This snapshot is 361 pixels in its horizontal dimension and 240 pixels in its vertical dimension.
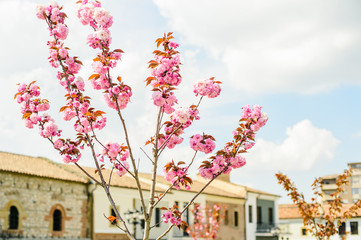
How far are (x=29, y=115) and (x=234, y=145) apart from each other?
252cm

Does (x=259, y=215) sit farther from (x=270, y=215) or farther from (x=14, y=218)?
(x=14, y=218)

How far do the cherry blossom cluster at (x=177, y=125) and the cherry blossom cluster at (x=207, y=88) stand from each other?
0.22 m

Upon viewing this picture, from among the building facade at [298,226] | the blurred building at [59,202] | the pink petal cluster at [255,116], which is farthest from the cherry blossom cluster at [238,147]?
the building facade at [298,226]

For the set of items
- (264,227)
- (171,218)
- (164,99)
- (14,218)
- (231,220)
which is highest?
(164,99)

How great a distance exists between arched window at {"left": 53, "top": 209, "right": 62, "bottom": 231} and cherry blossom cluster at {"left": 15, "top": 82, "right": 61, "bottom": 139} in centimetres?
1906

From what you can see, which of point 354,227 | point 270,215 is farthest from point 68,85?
point 354,227

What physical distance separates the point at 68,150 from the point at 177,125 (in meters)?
1.33

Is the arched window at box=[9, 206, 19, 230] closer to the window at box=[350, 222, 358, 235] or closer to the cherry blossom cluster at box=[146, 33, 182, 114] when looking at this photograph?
the cherry blossom cluster at box=[146, 33, 182, 114]

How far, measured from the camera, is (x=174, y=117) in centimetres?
554

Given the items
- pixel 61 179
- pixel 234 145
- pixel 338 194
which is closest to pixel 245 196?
pixel 61 179

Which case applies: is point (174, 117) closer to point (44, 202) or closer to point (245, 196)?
point (44, 202)

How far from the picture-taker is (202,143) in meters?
5.76

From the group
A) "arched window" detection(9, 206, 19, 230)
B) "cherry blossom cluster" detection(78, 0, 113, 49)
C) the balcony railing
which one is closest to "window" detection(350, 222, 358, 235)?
the balcony railing

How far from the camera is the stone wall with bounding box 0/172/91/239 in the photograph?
21547 mm
